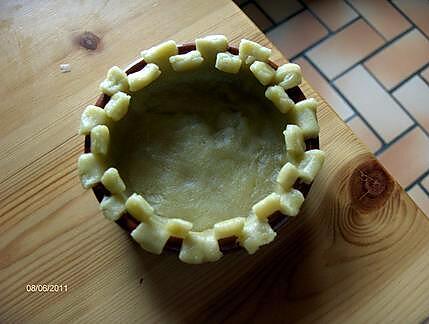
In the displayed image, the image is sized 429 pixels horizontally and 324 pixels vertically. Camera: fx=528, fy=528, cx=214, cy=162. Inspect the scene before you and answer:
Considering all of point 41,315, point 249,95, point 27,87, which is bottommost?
point 41,315

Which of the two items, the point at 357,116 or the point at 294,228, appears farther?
the point at 357,116

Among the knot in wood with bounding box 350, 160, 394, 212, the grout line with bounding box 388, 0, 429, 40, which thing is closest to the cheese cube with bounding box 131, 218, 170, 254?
the knot in wood with bounding box 350, 160, 394, 212

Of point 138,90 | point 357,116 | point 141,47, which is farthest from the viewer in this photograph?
point 357,116

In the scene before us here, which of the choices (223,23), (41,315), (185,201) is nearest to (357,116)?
(223,23)

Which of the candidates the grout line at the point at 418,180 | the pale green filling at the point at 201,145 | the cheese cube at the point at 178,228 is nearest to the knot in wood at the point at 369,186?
the pale green filling at the point at 201,145

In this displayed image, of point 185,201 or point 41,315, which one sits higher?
point 185,201

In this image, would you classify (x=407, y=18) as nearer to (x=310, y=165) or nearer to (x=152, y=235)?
(x=310, y=165)

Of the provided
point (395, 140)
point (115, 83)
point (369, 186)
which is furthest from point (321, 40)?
point (115, 83)

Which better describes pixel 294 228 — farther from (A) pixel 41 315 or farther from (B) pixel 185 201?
(A) pixel 41 315
